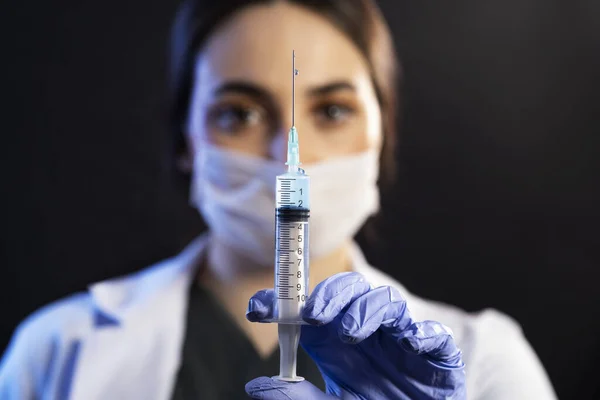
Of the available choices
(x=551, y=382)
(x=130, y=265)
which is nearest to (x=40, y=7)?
(x=130, y=265)

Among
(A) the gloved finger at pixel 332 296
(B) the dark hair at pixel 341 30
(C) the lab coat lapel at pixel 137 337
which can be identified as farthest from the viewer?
(B) the dark hair at pixel 341 30

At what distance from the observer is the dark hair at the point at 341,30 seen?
1.27 m

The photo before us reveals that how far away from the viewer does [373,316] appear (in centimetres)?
72

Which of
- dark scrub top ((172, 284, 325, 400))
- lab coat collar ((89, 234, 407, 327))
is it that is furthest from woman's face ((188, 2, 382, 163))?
dark scrub top ((172, 284, 325, 400))

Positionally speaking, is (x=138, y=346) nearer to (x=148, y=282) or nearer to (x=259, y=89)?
(x=148, y=282)

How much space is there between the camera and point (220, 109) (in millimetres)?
1249

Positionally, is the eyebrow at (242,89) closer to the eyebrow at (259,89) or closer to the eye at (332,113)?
the eyebrow at (259,89)

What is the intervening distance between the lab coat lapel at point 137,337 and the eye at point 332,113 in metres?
0.43

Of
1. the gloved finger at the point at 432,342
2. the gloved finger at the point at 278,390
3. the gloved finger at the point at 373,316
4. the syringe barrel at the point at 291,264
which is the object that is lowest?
the gloved finger at the point at 278,390

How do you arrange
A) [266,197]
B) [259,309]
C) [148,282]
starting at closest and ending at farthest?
[259,309]
[266,197]
[148,282]

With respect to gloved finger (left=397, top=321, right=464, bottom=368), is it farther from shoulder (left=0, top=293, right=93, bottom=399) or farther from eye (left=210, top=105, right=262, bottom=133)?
shoulder (left=0, top=293, right=93, bottom=399)

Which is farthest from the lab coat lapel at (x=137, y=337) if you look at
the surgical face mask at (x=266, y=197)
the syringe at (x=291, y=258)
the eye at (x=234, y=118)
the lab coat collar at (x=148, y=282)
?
the syringe at (x=291, y=258)

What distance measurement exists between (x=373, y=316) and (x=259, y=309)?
0.15 meters

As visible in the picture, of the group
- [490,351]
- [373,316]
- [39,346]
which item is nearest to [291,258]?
[373,316]
